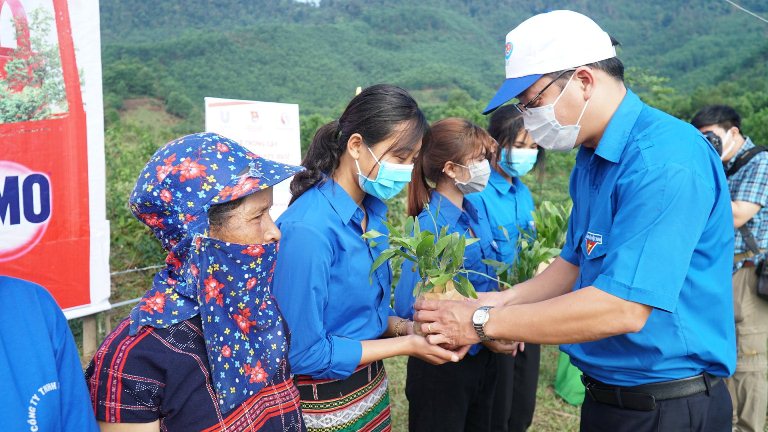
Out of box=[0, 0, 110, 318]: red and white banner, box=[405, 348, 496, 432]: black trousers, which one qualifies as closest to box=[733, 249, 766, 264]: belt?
box=[405, 348, 496, 432]: black trousers

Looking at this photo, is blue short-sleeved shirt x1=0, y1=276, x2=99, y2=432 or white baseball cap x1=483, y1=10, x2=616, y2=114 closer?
blue short-sleeved shirt x1=0, y1=276, x2=99, y2=432

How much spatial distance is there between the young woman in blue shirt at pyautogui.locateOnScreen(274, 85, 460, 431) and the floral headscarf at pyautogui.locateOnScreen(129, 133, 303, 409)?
250 millimetres

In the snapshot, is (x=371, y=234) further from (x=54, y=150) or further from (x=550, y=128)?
(x=54, y=150)

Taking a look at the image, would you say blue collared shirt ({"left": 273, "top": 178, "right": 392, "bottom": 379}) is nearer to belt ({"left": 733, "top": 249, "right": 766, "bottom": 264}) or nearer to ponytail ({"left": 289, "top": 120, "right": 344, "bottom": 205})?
ponytail ({"left": 289, "top": 120, "right": 344, "bottom": 205})

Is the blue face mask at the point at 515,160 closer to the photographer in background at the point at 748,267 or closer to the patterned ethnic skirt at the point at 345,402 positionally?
the photographer in background at the point at 748,267

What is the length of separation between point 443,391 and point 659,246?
1391 millimetres

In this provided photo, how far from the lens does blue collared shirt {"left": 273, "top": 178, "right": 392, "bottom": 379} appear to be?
5.93 feet

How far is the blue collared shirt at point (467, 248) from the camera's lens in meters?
2.62

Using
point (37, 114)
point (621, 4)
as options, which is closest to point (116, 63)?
point (37, 114)

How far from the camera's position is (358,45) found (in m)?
25.5

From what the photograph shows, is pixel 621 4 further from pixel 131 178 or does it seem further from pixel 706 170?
pixel 706 170

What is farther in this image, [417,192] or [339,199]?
[417,192]

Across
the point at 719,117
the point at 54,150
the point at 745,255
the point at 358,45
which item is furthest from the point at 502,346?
the point at 358,45

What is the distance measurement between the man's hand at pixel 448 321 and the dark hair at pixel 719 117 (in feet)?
8.70
